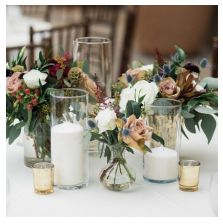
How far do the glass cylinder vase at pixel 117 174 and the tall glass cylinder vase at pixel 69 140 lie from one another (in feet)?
0.19

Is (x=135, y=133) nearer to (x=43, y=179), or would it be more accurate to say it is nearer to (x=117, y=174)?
(x=117, y=174)

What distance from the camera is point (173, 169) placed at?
168 cm

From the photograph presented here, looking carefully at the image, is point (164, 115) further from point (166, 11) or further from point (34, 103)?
point (166, 11)

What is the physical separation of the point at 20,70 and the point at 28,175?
0.96ft

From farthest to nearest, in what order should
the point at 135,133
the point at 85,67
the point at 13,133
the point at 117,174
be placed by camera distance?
the point at 85,67, the point at 13,133, the point at 117,174, the point at 135,133

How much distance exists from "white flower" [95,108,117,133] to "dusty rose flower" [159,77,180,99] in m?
0.23

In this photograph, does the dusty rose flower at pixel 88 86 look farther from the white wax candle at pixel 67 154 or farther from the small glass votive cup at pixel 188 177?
the small glass votive cup at pixel 188 177

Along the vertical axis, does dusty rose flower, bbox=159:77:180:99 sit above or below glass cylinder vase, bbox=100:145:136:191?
above

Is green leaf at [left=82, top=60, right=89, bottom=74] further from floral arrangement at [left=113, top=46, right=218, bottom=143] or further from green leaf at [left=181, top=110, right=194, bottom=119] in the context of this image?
green leaf at [left=181, top=110, right=194, bottom=119]

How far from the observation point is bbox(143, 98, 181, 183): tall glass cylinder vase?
167cm

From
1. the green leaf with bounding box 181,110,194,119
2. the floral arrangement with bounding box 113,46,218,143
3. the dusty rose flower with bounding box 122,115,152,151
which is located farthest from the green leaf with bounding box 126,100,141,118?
the green leaf with bounding box 181,110,194,119

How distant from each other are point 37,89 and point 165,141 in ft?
1.23

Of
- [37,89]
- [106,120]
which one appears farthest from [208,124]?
[37,89]

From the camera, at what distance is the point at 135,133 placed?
1.51m
